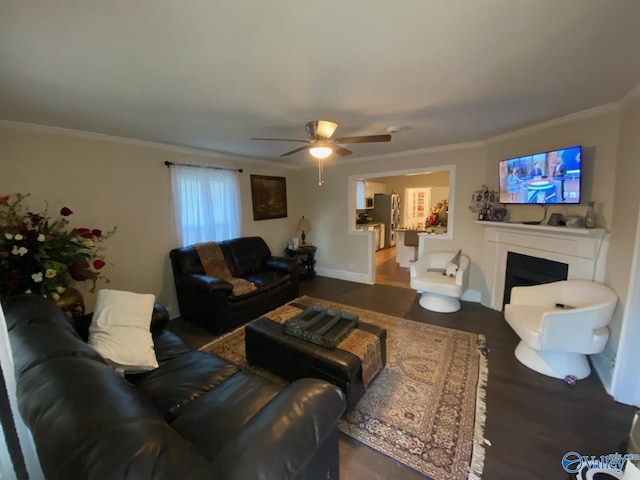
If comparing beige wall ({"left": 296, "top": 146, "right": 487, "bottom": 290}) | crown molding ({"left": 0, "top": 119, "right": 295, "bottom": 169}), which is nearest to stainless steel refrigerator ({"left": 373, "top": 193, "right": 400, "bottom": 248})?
beige wall ({"left": 296, "top": 146, "right": 487, "bottom": 290})

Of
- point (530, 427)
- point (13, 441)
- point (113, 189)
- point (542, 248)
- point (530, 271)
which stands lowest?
point (530, 427)

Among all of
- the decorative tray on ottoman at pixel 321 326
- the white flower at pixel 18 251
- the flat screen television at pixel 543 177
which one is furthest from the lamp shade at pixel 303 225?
the white flower at pixel 18 251

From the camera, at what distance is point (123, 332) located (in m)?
1.72

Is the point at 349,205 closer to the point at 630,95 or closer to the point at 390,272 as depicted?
the point at 390,272

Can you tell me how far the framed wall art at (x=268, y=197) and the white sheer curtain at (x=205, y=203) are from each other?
1.39ft

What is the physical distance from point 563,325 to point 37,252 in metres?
4.36

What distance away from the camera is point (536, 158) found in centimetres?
276

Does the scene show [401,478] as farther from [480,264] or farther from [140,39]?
[480,264]

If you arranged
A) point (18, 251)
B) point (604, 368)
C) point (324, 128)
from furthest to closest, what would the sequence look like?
point (324, 128), point (604, 368), point (18, 251)

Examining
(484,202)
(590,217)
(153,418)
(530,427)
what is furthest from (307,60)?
(484,202)

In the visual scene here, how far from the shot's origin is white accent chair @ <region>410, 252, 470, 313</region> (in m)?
3.41

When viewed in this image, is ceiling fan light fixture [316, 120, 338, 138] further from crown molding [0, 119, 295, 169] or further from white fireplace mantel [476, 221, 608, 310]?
white fireplace mantel [476, 221, 608, 310]

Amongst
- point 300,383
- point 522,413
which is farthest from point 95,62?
point 522,413

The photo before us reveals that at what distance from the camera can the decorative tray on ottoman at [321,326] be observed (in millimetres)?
2002
